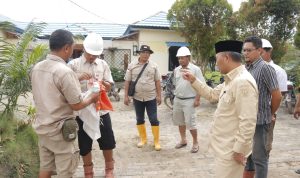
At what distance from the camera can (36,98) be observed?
11.1 ft

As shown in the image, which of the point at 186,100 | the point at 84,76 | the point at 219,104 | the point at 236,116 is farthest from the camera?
the point at 186,100

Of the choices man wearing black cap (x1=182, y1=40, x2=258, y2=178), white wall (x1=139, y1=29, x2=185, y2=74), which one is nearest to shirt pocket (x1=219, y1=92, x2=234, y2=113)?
man wearing black cap (x1=182, y1=40, x2=258, y2=178)

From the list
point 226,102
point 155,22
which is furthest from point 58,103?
point 155,22

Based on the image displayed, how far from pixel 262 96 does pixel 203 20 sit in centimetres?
1021

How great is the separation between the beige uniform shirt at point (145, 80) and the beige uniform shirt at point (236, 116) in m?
3.04

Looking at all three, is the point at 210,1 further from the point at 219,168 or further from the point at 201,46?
the point at 219,168

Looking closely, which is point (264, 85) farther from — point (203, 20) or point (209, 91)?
point (203, 20)

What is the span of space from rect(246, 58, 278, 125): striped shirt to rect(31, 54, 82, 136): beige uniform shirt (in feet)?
6.40

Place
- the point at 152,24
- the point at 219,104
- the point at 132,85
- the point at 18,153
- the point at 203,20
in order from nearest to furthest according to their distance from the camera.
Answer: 1. the point at 219,104
2. the point at 18,153
3. the point at 132,85
4. the point at 203,20
5. the point at 152,24

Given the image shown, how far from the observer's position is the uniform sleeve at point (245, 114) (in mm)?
2846

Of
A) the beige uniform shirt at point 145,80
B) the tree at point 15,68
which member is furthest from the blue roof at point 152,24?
the tree at point 15,68

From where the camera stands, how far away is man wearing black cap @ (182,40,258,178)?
2.86 m

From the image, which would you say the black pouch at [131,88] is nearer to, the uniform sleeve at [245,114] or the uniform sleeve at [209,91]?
the uniform sleeve at [209,91]

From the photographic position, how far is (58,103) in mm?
3289
